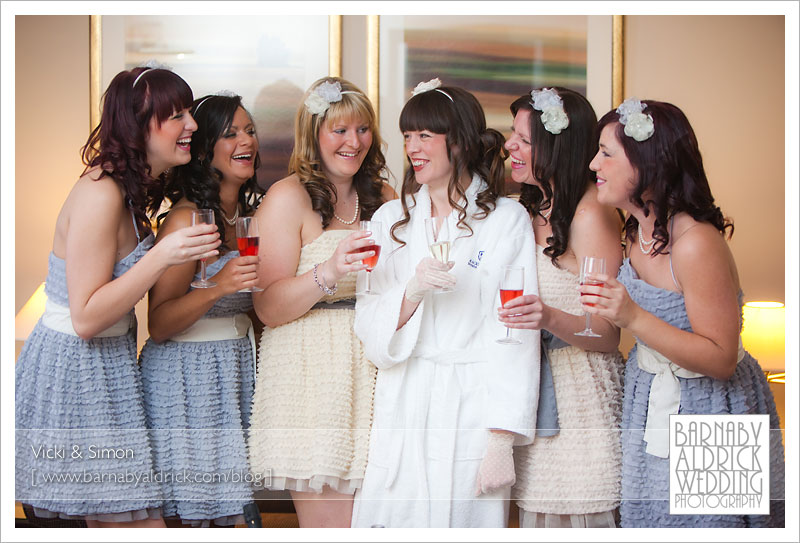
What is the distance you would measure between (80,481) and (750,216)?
3492 mm

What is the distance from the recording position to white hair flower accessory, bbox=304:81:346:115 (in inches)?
114

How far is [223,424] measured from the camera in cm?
278

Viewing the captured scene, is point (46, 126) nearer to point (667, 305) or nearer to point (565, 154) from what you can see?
point (565, 154)

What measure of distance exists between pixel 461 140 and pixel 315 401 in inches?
42.1

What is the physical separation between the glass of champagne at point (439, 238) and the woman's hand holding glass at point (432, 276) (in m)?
0.02

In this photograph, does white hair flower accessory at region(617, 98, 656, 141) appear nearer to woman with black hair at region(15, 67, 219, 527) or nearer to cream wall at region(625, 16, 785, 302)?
woman with black hair at region(15, 67, 219, 527)

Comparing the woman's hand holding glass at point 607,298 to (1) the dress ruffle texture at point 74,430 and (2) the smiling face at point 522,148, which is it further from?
(1) the dress ruffle texture at point 74,430

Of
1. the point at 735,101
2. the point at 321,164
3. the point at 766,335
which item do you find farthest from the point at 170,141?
the point at 735,101

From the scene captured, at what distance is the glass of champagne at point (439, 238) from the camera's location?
241 centimetres

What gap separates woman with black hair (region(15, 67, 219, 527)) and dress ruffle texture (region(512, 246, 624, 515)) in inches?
47.7

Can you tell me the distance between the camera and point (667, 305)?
8.09 ft

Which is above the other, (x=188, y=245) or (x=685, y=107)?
(x=685, y=107)

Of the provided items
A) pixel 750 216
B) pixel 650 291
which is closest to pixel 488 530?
pixel 650 291

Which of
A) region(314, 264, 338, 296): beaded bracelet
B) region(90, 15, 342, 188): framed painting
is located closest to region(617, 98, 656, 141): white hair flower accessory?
region(314, 264, 338, 296): beaded bracelet
